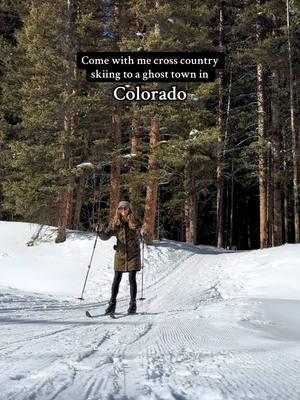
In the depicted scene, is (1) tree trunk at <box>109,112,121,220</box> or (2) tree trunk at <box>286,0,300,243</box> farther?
(2) tree trunk at <box>286,0,300,243</box>

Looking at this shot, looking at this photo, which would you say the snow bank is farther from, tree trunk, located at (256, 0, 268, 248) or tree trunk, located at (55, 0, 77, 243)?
tree trunk, located at (256, 0, 268, 248)

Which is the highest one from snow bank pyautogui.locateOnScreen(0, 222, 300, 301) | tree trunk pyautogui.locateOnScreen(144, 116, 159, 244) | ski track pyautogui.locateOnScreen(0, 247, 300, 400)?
tree trunk pyautogui.locateOnScreen(144, 116, 159, 244)

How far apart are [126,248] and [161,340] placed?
3.49 m

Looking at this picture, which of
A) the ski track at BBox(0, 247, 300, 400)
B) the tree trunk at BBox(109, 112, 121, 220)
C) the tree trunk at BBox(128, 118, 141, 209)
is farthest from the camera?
the tree trunk at BBox(109, 112, 121, 220)

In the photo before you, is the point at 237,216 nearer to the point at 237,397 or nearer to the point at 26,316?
the point at 26,316

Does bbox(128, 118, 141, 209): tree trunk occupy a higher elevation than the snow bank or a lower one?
higher

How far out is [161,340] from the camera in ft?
17.5

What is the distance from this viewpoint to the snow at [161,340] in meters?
3.36

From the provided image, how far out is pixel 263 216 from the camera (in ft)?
72.6

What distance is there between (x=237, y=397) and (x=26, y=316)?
5181 mm

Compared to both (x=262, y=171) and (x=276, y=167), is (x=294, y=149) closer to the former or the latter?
(x=276, y=167)

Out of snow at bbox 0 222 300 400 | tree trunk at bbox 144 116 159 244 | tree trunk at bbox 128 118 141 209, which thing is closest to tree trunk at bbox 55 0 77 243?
tree trunk at bbox 128 118 141 209

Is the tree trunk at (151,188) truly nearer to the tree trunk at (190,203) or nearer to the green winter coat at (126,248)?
the tree trunk at (190,203)

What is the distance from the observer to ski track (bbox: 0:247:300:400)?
10.7ft
